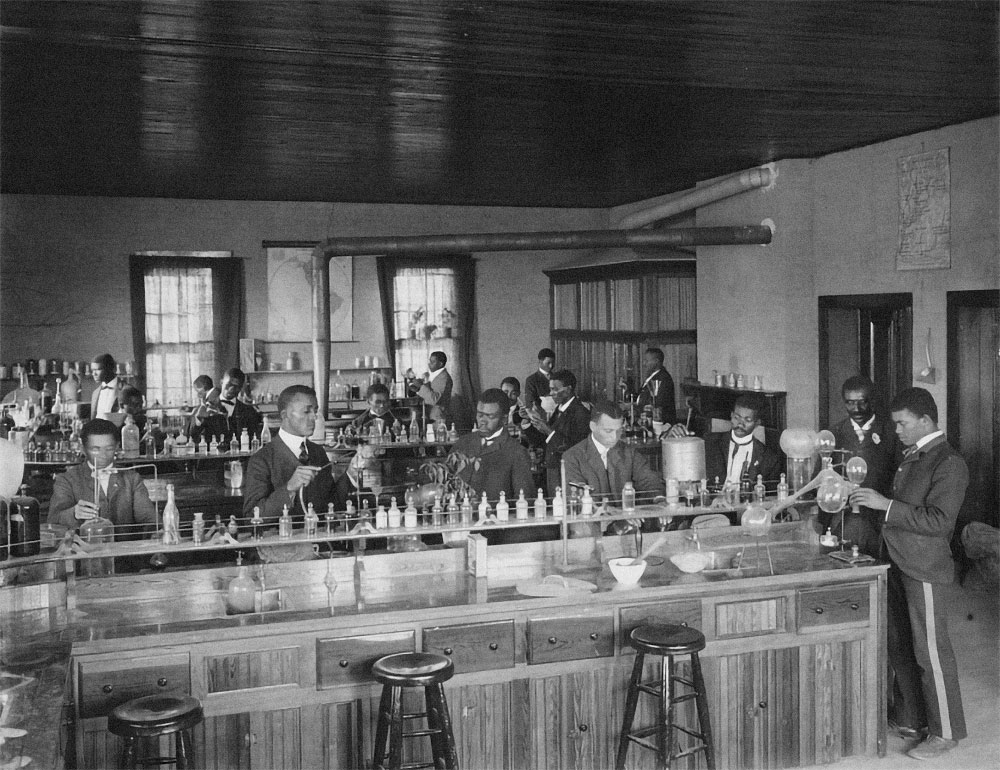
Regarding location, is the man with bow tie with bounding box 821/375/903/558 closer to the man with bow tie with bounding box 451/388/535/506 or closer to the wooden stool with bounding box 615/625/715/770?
the man with bow tie with bounding box 451/388/535/506

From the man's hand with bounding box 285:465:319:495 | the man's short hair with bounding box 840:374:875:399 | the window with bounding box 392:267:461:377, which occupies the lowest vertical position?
the man's hand with bounding box 285:465:319:495

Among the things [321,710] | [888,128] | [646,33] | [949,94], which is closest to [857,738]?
[321,710]

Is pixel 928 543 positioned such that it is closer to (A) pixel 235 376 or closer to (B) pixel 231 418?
(B) pixel 231 418

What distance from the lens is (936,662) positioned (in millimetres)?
5141

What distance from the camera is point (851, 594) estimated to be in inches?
202

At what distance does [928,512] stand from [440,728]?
2516 millimetres

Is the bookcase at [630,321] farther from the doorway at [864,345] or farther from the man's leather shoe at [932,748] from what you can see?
the man's leather shoe at [932,748]

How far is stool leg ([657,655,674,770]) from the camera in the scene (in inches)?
180

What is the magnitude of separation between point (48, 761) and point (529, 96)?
4.90 meters

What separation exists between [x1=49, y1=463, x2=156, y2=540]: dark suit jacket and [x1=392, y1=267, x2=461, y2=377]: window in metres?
7.74

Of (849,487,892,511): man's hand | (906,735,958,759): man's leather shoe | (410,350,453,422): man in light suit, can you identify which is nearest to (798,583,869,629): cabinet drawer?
(849,487,892,511): man's hand

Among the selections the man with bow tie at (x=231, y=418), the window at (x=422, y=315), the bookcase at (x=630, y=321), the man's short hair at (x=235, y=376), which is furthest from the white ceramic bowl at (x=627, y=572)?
the window at (x=422, y=315)

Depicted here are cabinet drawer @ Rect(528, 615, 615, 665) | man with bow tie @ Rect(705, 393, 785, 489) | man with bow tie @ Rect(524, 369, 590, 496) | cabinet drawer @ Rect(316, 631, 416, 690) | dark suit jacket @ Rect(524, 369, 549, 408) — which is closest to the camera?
cabinet drawer @ Rect(316, 631, 416, 690)

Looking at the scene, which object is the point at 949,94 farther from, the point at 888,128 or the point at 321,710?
the point at 321,710
